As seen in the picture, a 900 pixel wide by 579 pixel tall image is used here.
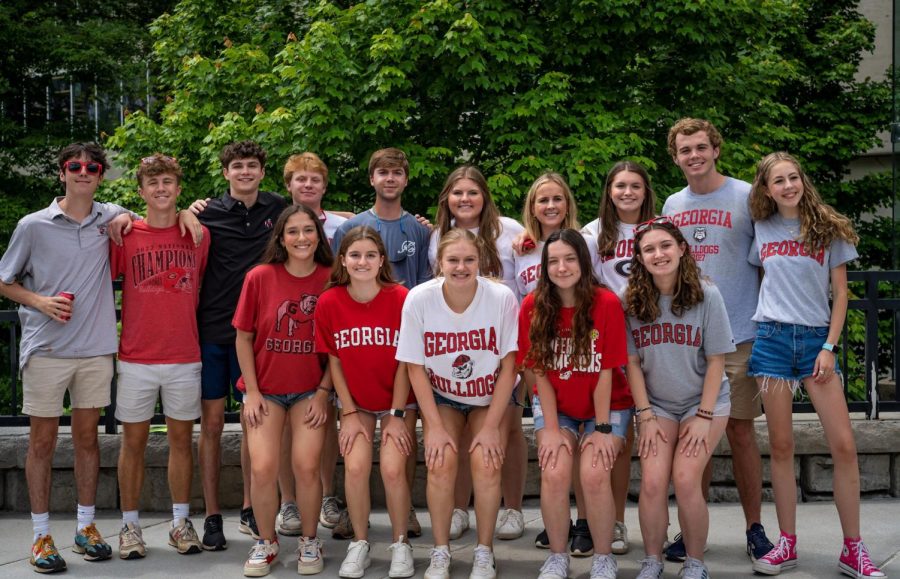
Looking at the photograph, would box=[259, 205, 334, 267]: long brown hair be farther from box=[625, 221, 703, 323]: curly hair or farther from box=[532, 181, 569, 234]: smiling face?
box=[625, 221, 703, 323]: curly hair

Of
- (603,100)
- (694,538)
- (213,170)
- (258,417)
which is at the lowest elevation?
(694,538)

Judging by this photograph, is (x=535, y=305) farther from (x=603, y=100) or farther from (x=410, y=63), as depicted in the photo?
A: (x=603, y=100)

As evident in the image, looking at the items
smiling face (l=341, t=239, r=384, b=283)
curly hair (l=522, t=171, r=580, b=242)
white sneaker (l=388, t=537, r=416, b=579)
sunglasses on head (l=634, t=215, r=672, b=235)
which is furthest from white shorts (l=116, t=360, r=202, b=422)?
sunglasses on head (l=634, t=215, r=672, b=235)

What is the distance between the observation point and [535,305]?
4441mm

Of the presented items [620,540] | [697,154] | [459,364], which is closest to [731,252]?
[697,154]

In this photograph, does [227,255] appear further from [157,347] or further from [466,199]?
[466,199]

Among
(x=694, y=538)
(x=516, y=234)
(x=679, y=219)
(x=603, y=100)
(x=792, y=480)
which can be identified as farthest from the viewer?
(x=603, y=100)

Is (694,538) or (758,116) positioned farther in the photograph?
(758,116)

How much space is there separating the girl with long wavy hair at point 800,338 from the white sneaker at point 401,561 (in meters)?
1.64

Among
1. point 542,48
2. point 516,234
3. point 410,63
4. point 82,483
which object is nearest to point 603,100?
point 542,48

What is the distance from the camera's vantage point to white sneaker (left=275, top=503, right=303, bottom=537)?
5234mm

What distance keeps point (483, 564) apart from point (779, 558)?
140 centimetres

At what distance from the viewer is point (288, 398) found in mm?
4828

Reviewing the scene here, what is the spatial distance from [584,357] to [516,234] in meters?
1.09
